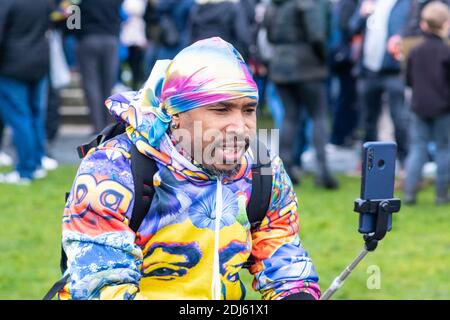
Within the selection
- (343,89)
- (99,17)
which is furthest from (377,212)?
(343,89)

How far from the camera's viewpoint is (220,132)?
292 cm

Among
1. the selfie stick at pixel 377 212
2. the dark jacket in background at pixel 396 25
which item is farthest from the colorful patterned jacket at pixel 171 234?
the dark jacket in background at pixel 396 25

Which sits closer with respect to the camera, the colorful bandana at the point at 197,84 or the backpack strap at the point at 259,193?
the colorful bandana at the point at 197,84

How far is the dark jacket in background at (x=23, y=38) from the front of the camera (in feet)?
28.9

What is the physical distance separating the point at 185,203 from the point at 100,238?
29 centimetres

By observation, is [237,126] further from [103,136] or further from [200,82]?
[103,136]

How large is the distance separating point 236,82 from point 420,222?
525cm

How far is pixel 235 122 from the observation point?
293 centimetres

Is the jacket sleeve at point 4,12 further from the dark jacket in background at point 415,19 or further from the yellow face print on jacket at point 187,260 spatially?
the yellow face print on jacket at point 187,260

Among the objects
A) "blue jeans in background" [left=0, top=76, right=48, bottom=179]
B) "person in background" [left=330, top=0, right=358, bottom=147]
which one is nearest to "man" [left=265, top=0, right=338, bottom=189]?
"blue jeans in background" [left=0, top=76, right=48, bottom=179]

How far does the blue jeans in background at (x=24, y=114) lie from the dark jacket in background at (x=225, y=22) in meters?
1.87

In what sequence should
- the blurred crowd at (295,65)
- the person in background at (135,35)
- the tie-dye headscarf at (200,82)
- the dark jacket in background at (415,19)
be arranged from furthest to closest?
the person in background at (135,35) → the dark jacket in background at (415,19) → the blurred crowd at (295,65) → the tie-dye headscarf at (200,82)

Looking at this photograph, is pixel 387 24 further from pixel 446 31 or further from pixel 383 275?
pixel 383 275
